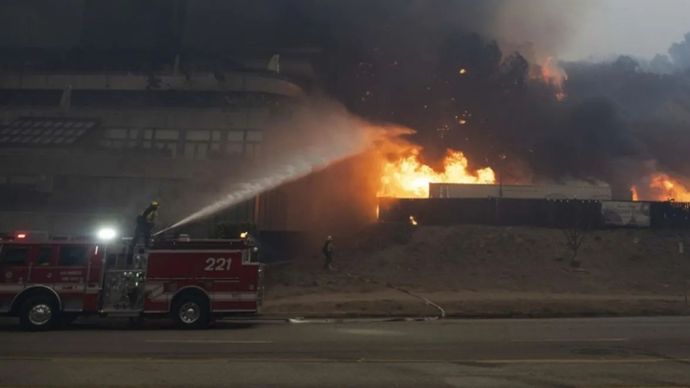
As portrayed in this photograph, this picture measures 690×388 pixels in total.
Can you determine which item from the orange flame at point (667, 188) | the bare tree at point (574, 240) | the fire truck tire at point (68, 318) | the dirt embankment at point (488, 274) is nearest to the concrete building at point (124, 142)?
the dirt embankment at point (488, 274)

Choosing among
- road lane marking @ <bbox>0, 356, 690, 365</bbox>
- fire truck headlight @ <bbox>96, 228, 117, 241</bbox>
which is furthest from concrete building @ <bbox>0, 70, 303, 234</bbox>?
road lane marking @ <bbox>0, 356, 690, 365</bbox>

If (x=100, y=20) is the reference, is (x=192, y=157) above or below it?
below

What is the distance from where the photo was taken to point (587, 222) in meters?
31.2

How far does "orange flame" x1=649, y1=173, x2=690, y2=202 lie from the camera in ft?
166

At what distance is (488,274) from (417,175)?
19960 mm

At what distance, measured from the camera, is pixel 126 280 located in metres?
13.9

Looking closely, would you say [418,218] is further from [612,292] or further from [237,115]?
[237,115]

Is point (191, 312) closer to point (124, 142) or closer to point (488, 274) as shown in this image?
point (488, 274)

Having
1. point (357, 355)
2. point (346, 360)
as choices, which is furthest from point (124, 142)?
point (346, 360)

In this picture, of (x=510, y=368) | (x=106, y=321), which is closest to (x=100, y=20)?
(x=106, y=321)

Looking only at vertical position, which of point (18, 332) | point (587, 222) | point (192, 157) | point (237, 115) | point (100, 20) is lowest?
point (18, 332)

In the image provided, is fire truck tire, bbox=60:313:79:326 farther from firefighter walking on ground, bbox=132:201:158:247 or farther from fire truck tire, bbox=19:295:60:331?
firefighter walking on ground, bbox=132:201:158:247

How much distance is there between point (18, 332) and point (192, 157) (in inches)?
1204

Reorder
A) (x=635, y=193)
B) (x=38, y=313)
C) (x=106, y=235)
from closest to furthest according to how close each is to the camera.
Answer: (x=38, y=313)
(x=106, y=235)
(x=635, y=193)
